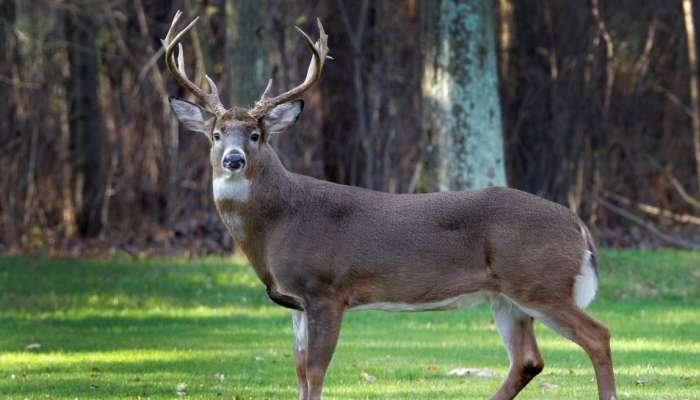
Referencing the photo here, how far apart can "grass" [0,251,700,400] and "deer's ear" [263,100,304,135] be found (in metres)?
1.75

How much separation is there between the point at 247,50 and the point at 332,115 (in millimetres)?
5893

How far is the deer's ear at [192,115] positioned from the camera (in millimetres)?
8820

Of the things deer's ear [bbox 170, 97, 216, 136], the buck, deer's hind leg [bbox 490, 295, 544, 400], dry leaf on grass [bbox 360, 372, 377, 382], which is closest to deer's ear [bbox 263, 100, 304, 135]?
the buck

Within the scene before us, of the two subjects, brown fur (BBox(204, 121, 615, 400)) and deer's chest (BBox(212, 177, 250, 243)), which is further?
deer's chest (BBox(212, 177, 250, 243))

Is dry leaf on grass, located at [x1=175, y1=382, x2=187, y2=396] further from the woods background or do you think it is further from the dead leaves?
the woods background

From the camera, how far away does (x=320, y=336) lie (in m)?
8.17

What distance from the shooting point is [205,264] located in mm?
17031

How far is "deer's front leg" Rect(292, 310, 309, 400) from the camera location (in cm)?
838

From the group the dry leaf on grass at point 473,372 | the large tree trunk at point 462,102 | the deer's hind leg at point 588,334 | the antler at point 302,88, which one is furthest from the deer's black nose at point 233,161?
the large tree trunk at point 462,102

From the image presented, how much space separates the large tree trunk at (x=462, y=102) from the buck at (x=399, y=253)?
23.2ft

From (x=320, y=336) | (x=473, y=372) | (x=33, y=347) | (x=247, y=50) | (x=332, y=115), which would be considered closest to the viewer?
(x=320, y=336)

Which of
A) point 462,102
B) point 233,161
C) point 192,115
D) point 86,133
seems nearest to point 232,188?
point 233,161

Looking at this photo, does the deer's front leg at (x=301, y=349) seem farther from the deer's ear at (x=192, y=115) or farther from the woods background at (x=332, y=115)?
the woods background at (x=332, y=115)

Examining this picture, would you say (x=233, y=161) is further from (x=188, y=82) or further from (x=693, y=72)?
(x=693, y=72)
